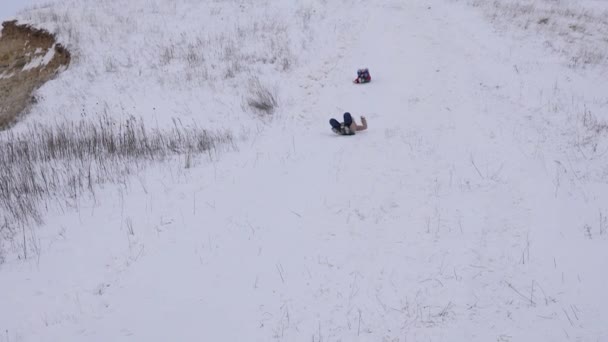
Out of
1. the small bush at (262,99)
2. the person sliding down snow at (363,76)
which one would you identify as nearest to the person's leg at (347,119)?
the small bush at (262,99)

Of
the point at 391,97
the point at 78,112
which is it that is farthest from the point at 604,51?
the point at 78,112

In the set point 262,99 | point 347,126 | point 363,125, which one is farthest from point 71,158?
point 363,125

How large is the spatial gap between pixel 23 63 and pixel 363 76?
12917 mm

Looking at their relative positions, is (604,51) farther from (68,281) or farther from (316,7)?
(68,281)

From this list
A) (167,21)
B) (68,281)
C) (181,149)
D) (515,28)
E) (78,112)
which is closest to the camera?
(68,281)

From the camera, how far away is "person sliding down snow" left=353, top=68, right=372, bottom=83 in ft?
32.2

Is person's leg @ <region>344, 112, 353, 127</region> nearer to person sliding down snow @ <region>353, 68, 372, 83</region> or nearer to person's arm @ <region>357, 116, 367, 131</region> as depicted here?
person's arm @ <region>357, 116, 367, 131</region>

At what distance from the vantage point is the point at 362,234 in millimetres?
4980

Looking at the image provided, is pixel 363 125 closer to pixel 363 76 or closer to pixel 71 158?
pixel 363 76

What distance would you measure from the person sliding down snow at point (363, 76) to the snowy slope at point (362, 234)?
0.91 m

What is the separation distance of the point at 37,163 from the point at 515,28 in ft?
44.1

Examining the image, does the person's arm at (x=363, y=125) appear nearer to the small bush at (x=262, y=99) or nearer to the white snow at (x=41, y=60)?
the small bush at (x=262, y=99)

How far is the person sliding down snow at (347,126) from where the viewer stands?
759 cm

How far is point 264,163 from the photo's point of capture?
6945 mm
